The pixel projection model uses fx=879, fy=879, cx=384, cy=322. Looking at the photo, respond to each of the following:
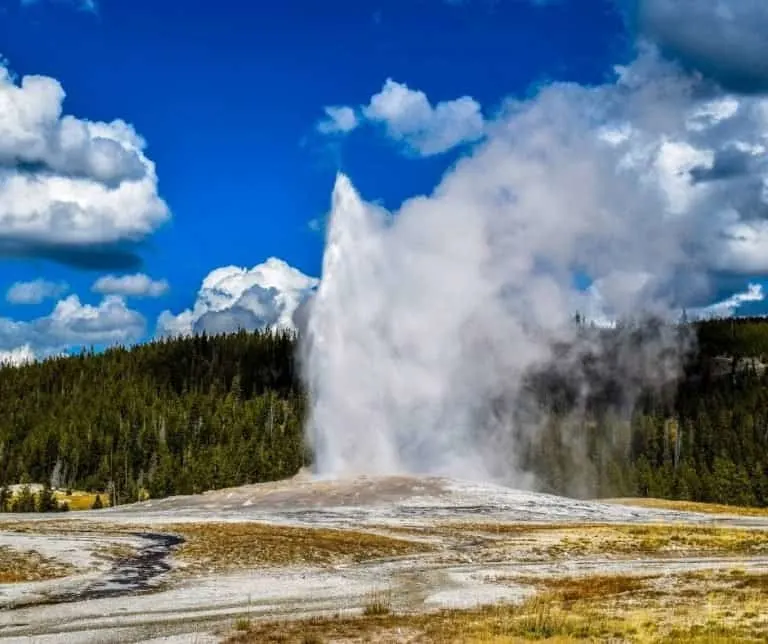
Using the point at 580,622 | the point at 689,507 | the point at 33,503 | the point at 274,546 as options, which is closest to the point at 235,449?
the point at 33,503

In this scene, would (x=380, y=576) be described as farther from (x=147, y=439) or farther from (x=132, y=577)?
(x=147, y=439)

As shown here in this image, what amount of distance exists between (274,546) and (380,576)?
9727mm

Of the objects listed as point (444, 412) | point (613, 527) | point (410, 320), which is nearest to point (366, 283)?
point (410, 320)

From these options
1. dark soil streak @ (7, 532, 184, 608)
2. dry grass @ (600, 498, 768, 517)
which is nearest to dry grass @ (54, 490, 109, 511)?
dry grass @ (600, 498, 768, 517)

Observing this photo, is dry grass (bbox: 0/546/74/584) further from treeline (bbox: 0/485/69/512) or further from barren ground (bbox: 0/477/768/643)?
treeline (bbox: 0/485/69/512)

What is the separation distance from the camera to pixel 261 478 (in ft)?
461

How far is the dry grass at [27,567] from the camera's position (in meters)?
34.5

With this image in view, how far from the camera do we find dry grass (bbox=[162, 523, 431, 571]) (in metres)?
43.1

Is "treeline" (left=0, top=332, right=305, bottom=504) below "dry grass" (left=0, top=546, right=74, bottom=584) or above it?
above

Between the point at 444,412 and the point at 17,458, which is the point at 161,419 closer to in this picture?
the point at 17,458

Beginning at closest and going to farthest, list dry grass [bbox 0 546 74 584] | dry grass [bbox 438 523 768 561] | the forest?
1. dry grass [bbox 0 546 74 584]
2. dry grass [bbox 438 523 768 561]
3. the forest

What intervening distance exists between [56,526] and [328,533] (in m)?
18.8

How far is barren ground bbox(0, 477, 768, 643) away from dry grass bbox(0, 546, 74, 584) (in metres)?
0.11

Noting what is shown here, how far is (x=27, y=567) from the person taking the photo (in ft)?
120
